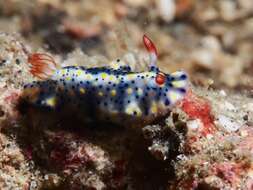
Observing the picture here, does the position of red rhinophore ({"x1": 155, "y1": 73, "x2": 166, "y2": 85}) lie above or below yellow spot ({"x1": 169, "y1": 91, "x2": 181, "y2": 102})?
above

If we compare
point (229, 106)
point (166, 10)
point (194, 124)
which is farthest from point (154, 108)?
point (166, 10)

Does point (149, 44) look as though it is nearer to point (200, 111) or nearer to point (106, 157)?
point (200, 111)

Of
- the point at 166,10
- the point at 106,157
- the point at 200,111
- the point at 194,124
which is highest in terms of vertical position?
the point at 166,10

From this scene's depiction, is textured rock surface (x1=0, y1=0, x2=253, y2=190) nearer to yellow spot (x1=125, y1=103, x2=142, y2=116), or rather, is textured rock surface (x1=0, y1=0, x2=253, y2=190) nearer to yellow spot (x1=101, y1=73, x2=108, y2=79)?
yellow spot (x1=125, y1=103, x2=142, y2=116)

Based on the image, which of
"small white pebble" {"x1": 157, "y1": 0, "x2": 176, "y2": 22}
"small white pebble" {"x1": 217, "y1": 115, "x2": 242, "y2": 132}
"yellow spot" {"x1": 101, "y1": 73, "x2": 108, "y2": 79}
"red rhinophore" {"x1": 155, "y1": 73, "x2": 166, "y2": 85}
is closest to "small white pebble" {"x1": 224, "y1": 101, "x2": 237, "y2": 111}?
"small white pebble" {"x1": 217, "y1": 115, "x2": 242, "y2": 132}

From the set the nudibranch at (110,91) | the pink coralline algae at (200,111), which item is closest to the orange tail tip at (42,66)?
the nudibranch at (110,91)

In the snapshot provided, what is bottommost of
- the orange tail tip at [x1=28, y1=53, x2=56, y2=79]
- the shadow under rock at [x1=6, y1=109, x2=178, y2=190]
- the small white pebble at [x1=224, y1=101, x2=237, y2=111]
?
the shadow under rock at [x1=6, y1=109, x2=178, y2=190]

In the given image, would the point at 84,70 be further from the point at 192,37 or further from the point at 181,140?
the point at 192,37
